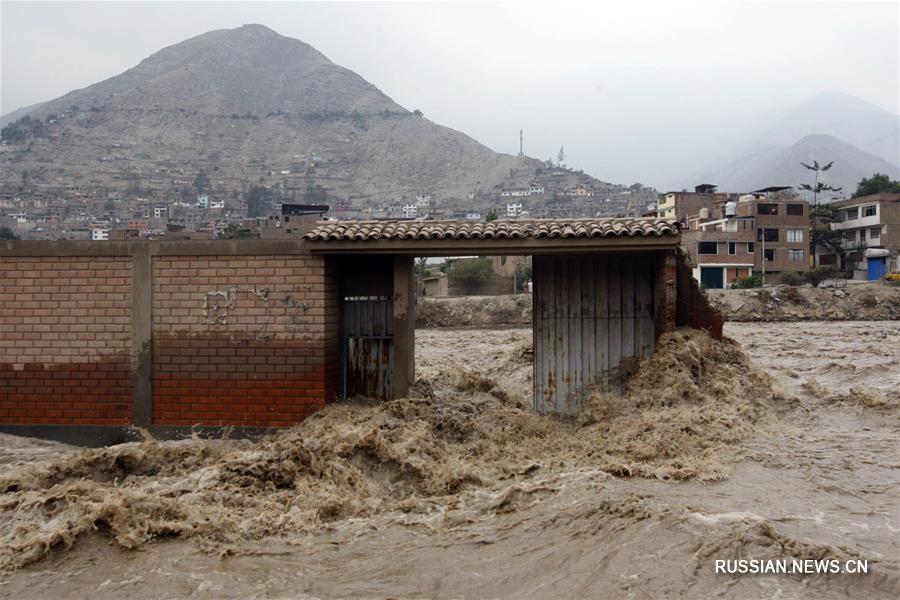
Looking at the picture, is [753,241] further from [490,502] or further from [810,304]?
[490,502]

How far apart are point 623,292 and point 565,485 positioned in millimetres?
3976

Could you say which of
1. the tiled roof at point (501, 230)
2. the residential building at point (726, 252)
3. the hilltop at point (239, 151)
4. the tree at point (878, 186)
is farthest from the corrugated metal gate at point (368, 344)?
the hilltop at point (239, 151)

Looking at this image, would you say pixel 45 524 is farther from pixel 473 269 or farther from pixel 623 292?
pixel 473 269

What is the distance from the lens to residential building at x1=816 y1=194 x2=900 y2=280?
5019cm

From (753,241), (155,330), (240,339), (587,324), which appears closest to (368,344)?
(240,339)

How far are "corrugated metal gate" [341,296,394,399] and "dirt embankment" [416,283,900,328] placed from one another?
27.7 m

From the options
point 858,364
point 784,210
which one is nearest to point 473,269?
point 784,210

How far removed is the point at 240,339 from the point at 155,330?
1.22m

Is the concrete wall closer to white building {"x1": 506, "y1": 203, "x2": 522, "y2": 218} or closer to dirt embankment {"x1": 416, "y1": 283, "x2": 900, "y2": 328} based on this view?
dirt embankment {"x1": 416, "y1": 283, "x2": 900, "y2": 328}

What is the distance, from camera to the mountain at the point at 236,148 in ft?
480

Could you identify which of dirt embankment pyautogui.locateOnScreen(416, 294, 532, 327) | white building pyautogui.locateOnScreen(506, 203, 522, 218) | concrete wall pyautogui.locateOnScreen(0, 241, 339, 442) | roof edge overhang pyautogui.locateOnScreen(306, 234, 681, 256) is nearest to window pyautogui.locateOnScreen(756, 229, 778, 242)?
dirt embankment pyautogui.locateOnScreen(416, 294, 532, 327)

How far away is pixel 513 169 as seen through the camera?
525 ft

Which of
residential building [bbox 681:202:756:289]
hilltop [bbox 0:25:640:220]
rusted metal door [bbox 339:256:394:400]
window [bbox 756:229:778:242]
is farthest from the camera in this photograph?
hilltop [bbox 0:25:640:220]

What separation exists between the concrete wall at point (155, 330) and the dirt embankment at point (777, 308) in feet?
95.2
